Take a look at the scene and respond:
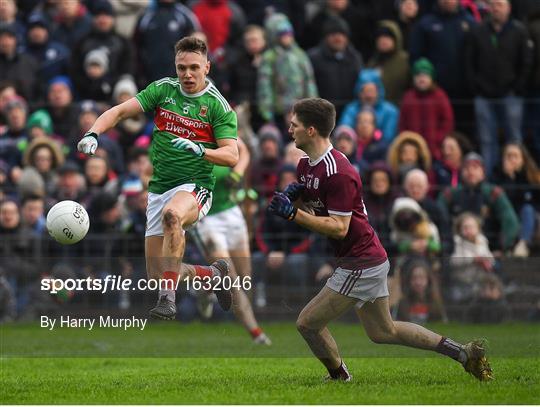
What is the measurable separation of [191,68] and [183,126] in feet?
1.71

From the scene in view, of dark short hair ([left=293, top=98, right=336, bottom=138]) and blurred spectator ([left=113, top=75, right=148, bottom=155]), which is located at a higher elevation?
dark short hair ([left=293, top=98, right=336, bottom=138])

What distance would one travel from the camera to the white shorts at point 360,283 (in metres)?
10.3

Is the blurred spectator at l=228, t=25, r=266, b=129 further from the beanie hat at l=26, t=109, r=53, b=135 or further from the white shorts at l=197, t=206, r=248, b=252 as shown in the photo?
the white shorts at l=197, t=206, r=248, b=252

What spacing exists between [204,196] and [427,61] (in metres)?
7.15

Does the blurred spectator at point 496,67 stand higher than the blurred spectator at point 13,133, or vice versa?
the blurred spectator at point 496,67

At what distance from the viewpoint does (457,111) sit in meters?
18.0

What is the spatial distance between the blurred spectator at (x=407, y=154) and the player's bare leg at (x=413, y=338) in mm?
6611

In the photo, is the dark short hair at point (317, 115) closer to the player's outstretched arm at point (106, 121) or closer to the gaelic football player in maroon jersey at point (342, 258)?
the gaelic football player in maroon jersey at point (342, 258)

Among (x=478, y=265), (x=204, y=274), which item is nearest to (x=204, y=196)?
(x=204, y=274)

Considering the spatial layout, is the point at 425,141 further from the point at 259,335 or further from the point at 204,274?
the point at 204,274

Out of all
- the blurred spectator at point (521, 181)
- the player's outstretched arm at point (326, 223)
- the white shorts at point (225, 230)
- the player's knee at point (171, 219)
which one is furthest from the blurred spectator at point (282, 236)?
the player's outstretched arm at point (326, 223)

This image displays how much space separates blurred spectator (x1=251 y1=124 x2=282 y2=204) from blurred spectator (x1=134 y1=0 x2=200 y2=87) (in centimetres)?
222

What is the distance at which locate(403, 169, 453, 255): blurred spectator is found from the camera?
1639 cm

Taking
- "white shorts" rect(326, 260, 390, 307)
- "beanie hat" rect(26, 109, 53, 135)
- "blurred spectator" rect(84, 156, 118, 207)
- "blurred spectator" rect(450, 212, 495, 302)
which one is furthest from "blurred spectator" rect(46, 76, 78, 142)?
"white shorts" rect(326, 260, 390, 307)
